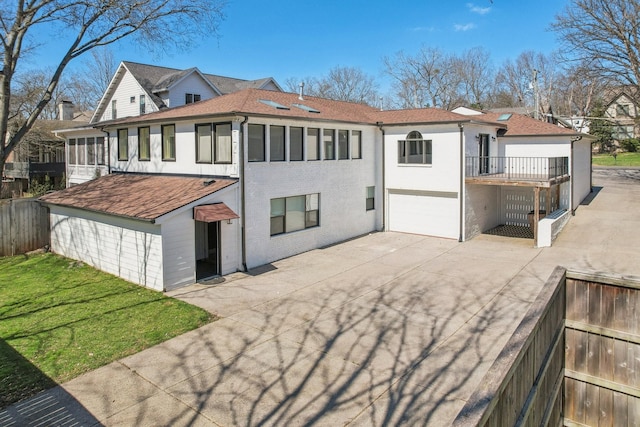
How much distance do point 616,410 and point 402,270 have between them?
776 centimetres

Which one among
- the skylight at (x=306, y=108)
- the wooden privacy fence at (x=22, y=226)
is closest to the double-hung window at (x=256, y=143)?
the skylight at (x=306, y=108)

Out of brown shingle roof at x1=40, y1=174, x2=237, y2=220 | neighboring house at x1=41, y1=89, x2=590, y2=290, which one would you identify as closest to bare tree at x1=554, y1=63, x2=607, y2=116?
neighboring house at x1=41, y1=89, x2=590, y2=290

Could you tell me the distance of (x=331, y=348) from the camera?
26.5 ft

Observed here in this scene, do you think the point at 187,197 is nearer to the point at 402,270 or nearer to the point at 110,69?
the point at 402,270

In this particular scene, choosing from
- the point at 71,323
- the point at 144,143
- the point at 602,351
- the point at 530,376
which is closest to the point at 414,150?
the point at 144,143

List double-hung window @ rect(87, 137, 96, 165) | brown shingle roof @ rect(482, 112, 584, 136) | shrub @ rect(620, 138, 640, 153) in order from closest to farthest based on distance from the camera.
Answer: brown shingle roof @ rect(482, 112, 584, 136) → double-hung window @ rect(87, 137, 96, 165) → shrub @ rect(620, 138, 640, 153)

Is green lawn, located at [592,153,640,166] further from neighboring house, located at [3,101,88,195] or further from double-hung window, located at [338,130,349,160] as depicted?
neighboring house, located at [3,101,88,195]

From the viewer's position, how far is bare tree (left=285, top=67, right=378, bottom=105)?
5403cm

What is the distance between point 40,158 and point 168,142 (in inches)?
1025

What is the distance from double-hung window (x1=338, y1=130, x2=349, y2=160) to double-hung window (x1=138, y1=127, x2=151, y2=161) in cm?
714

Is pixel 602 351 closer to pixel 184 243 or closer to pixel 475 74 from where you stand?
pixel 184 243

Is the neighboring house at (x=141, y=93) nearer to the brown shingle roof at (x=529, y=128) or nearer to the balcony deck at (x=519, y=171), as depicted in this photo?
the brown shingle roof at (x=529, y=128)

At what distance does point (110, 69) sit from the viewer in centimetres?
4500

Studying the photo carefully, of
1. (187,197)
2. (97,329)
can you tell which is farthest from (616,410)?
(187,197)
